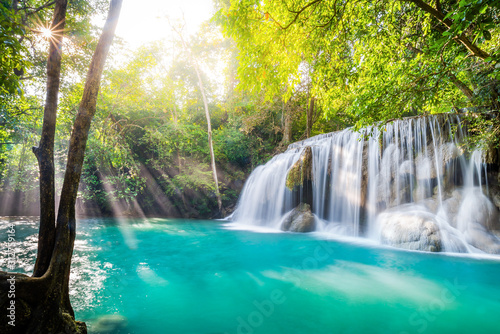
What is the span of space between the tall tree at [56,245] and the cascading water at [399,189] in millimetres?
5836

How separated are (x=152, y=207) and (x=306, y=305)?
15.3 meters

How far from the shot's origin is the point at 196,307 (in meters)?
3.71

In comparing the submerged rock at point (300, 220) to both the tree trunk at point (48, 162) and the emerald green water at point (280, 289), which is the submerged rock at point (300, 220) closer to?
the emerald green water at point (280, 289)

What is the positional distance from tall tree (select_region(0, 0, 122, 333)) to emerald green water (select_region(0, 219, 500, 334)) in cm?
89

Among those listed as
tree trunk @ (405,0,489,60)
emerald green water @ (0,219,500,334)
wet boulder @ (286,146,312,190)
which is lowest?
emerald green water @ (0,219,500,334)

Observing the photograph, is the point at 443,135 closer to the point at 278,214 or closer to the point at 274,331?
the point at 278,214

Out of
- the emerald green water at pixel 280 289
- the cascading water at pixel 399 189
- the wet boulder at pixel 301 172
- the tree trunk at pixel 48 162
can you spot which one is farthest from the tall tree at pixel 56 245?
the wet boulder at pixel 301 172

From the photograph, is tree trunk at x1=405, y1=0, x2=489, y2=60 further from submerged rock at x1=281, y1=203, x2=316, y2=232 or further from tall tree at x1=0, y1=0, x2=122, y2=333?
submerged rock at x1=281, y1=203, x2=316, y2=232

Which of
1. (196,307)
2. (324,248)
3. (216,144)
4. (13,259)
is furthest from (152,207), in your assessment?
(196,307)

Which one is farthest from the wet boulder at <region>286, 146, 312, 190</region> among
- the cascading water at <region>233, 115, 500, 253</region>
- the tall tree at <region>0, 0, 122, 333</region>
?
the tall tree at <region>0, 0, 122, 333</region>

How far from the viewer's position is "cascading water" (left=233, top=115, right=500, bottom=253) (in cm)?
762

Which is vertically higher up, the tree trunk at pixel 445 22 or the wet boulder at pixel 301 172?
the tree trunk at pixel 445 22

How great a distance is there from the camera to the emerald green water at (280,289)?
3295 mm

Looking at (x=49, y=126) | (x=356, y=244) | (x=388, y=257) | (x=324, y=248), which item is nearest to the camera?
(x=49, y=126)
